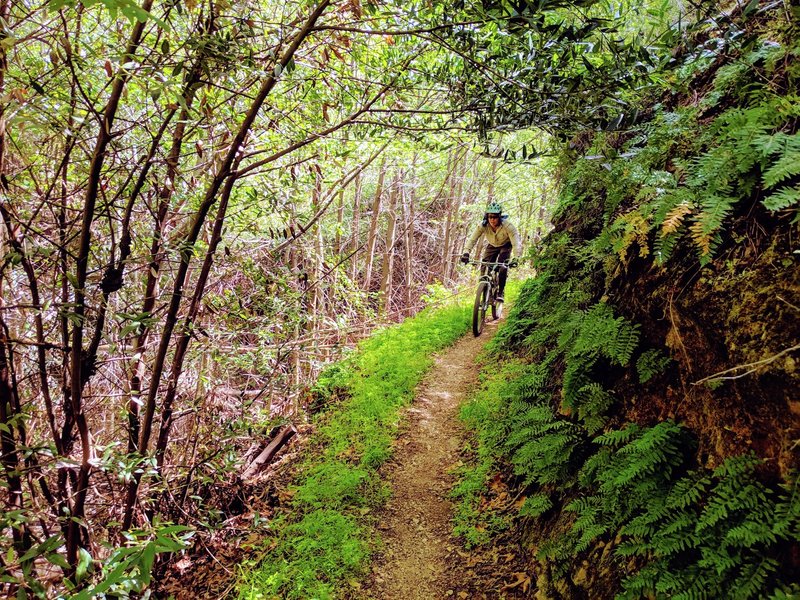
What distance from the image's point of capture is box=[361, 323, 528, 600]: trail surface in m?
4.01

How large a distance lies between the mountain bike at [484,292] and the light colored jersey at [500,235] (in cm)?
41

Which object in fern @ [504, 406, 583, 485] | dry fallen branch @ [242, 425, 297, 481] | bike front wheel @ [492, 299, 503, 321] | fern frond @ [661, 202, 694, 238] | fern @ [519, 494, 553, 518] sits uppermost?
fern frond @ [661, 202, 694, 238]

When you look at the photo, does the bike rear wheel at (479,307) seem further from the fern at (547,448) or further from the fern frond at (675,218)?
the fern frond at (675,218)

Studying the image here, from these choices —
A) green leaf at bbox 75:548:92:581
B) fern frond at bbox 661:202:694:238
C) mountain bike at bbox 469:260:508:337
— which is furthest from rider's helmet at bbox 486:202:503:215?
green leaf at bbox 75:548:92:581

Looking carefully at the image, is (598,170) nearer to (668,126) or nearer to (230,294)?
(668,126)

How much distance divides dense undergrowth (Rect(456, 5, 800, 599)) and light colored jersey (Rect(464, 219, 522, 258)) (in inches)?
151

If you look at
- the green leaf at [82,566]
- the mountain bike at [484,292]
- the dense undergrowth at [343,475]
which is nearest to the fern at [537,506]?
the dense undergrowth at [343,475]

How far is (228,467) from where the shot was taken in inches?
173

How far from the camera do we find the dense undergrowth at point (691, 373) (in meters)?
2.18

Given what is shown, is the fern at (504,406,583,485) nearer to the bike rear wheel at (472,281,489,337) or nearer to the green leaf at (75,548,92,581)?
the green leaf at (75,548,92,581)

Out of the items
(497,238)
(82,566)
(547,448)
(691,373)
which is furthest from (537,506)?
(497,238)

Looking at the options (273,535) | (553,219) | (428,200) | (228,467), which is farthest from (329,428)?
(428,200)

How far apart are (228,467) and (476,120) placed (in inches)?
162

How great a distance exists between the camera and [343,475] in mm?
5621
